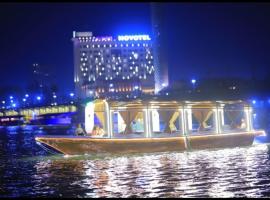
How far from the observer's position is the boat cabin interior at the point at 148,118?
34844 millimetres

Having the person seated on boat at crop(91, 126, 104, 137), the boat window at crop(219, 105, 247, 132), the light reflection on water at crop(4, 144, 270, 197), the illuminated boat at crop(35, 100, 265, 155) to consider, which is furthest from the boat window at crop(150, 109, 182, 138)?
the person seated on boat at crop(91, 126, 104, 137)

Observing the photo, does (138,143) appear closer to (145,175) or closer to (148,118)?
(148,118)

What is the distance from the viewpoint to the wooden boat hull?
33219 millimetres

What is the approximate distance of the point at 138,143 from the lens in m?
34.8

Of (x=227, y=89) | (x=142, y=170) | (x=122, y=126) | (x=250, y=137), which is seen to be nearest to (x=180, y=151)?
(x=122, y=126)

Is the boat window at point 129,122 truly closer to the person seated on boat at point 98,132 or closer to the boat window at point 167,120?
the boat window at point 167,120

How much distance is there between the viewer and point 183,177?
2438cm

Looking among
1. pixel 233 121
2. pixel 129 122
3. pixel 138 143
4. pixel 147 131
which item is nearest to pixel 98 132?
pixel 138 143

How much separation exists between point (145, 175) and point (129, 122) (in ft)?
38.4

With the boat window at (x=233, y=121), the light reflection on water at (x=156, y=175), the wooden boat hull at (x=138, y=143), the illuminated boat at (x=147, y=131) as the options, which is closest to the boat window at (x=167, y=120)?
the illuminated boat at (x=147, y=131)

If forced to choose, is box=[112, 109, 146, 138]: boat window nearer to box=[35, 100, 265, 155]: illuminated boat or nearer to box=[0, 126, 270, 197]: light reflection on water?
box=[35, 100, 265, 155]: illuminated boat

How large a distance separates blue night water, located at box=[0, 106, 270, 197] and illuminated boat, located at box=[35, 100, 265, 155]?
709 mm

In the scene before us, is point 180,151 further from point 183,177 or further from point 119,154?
point 183,177

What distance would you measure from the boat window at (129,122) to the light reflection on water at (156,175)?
2.57 metres
